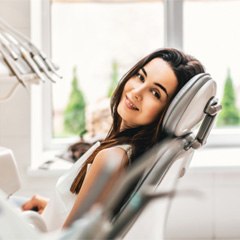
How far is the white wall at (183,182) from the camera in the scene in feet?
8.57

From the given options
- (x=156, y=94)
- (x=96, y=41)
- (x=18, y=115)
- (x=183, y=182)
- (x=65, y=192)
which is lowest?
(x=183, y=182)

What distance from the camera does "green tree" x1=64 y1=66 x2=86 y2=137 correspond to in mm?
3051

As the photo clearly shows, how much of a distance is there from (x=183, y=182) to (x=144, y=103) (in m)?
1.45

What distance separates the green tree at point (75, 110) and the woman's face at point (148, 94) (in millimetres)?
1806

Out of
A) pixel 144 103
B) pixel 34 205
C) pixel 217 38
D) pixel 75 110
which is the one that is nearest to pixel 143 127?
pixel 144 103

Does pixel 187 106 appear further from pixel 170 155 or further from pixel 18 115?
pixel 18 115

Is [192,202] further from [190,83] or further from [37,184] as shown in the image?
[190,83]

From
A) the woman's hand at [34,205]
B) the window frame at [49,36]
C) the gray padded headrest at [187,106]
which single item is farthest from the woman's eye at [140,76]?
the window frame at [49,36]

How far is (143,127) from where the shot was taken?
1.22 metres

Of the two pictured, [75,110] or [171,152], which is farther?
[75,110]

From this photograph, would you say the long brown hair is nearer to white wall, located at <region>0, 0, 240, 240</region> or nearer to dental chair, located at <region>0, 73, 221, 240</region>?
dental chair, located at <region>0, 73, 221, 240</region>

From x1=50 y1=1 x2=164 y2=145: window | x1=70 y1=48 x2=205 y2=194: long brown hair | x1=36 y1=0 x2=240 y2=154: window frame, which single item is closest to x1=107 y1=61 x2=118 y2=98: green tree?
x1=50 y1=1 x2=164 y2=145: window

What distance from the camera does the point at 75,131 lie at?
307 centimetres

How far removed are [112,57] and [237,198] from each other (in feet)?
3.21
